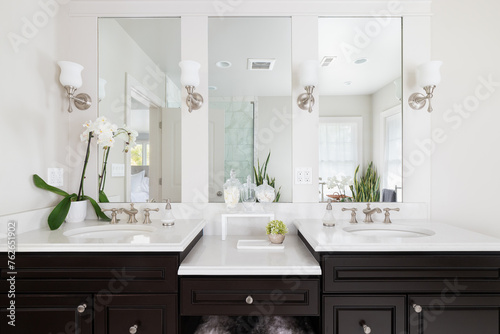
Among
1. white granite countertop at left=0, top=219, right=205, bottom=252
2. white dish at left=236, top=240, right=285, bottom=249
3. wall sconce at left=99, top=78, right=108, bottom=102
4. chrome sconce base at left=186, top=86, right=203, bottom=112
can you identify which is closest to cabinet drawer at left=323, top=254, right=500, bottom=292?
white dish at left=236, top=240, right=285, bottom=249

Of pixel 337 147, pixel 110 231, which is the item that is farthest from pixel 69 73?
pixel 337 147

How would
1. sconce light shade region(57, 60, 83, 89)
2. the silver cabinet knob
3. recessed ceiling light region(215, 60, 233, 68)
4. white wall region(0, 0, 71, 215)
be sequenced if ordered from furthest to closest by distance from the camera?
recessed ceiling light region(215, 60, 233, 68), sconce light shade region(57, 60, 83, 89), white wall region(0, 0, 71, 215), the silver cabinet knob

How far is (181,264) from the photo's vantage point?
1.23 m

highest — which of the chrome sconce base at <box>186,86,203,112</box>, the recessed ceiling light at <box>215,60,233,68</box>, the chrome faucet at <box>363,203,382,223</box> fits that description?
the recessed ceiling light at <box>215,60,233,68</box>

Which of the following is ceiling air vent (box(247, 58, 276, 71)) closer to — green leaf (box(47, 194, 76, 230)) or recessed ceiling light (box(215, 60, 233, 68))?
recessed ceiling light (box(215, 60, 233, 68))

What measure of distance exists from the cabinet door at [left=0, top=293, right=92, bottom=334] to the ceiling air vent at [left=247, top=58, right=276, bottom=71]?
160 centimetres

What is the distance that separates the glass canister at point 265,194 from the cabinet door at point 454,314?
2.88 ft

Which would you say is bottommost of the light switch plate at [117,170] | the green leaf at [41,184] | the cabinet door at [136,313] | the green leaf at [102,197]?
the cabinet door at [136,313]

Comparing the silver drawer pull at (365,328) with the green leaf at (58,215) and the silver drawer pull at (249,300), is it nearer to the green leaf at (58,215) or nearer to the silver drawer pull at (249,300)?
the silver drawer pull at (249,300)

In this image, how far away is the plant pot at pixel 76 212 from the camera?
166 cm

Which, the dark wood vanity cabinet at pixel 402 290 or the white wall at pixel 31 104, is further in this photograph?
the white wall at pixel 31 104

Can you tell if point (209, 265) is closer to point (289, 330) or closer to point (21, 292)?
point (289, 330)

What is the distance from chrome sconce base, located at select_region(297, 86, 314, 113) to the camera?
5.73 ft

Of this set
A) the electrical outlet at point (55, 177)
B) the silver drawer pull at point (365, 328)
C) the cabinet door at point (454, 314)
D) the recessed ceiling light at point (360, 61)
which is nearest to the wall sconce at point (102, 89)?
the electrical outlet at point (55, 177)
